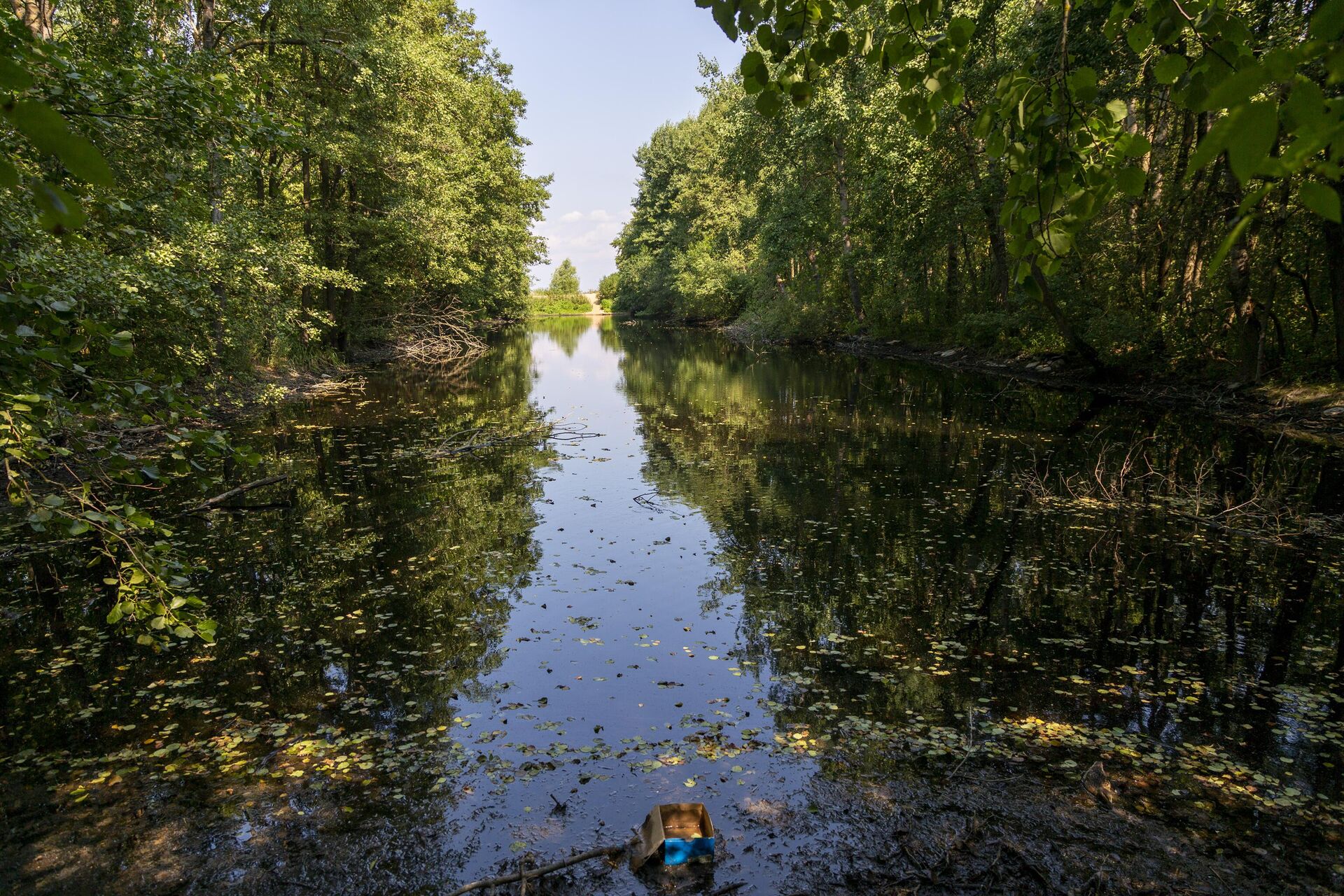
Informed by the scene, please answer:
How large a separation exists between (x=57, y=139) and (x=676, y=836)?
427cm

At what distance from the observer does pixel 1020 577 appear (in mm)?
8602

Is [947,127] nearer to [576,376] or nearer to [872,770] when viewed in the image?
[576,376]

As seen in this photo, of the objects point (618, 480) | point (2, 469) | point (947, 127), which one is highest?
point (947, 127)

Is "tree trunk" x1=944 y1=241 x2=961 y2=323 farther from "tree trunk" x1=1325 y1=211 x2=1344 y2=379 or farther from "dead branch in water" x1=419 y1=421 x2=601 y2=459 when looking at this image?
"dead branch in water" x1=419 y1=421 x2=601 y2=459

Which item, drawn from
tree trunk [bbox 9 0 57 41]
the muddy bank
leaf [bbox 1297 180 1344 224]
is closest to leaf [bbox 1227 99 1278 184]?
leaf [bbox 1297 180 1344 224]

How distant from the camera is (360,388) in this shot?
2431 cm

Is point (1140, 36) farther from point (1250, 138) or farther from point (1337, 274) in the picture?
point (1337, 274)

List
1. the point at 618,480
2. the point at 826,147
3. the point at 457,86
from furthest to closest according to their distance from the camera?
the point at 826,147 → the point at 457,86 → the point at 618,480

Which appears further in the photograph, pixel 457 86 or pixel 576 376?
pixel 576 376

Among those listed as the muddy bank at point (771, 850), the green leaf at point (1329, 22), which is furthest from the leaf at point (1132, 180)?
the muddy bank at point (771, 850)

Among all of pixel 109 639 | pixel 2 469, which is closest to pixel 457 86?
pixel 2 469

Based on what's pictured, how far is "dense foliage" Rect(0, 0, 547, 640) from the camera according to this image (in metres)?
3.68

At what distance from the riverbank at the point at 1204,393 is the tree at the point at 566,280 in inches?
4842

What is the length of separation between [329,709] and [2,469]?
8.15m
